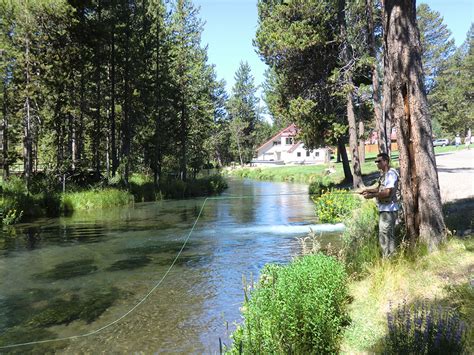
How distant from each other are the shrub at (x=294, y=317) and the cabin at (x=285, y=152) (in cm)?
7747

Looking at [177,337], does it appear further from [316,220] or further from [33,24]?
[33,24]

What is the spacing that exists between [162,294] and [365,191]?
4775mm

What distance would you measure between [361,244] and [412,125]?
2373 millimetres

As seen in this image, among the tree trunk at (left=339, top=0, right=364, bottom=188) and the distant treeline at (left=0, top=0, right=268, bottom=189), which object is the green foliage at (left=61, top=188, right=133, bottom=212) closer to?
the distant treeline at (left=0, top=0, right=268, bottom=189)

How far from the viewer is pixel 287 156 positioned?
9119cm

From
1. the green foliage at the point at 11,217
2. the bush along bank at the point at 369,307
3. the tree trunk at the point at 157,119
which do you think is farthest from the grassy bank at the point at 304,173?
the bush along bank at the point at 369,307

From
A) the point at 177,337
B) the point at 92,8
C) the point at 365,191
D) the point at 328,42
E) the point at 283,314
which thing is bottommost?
the point at 177,337

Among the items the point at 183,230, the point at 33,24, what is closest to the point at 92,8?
the point at 33,24

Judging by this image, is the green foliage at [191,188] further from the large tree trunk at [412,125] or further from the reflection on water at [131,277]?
the large tree trunk at [412,125]

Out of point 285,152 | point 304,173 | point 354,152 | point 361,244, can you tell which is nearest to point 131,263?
point 361,244

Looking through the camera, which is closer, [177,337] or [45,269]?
[177,337]

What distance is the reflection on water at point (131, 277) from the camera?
6949 mm

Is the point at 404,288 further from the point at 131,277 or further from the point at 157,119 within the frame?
the point at 157,119

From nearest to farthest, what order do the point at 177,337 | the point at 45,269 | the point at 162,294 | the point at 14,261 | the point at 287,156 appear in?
the point at 177,337 → the point at 162,294 → the point at 45,269 → the point at 14,261 → the point at 287,156
